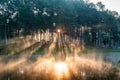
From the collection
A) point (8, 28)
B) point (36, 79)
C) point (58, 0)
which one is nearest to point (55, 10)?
point (58, 0)

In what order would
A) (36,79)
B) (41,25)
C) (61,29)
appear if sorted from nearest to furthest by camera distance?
(36,79), (41,25), (61,29)

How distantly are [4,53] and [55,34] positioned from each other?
28010 millimetres

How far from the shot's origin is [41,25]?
58500mm

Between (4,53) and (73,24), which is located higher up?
(73,24)

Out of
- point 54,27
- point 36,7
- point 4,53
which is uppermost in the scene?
point 36,7

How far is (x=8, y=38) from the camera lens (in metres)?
62.6

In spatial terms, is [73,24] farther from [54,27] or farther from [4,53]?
[4,53]

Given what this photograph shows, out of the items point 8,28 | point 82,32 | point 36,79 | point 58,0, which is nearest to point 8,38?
point 8,28

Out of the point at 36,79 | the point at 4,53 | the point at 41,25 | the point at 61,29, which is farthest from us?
the point at 61,29

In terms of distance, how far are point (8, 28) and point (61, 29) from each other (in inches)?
425

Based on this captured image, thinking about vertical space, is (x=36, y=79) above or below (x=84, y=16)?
below

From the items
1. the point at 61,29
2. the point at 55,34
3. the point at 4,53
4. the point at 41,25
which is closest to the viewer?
the point at 4,53

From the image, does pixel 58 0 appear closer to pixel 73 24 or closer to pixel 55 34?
pixel 73 24

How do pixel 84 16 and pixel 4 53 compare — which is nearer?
pixel 4 53
